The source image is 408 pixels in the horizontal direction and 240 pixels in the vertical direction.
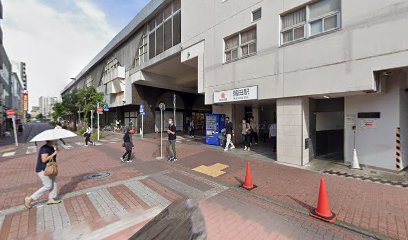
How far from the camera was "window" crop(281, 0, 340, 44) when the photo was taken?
6.85 meters

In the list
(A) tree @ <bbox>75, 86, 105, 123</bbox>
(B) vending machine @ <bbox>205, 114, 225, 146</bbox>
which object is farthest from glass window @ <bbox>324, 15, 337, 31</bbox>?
(A) tree @ <bbox>75, 86, 105, 123</bbox>

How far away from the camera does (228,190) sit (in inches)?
209

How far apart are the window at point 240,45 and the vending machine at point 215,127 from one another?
12.1ft

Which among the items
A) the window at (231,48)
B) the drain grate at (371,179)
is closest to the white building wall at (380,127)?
the drain grate at (371,179)

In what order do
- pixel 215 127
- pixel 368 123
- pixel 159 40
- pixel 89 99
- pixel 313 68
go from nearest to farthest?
pixel 313 68
pixel 368 123
pixel 215 127
pixel 159 40
pixel 89 99

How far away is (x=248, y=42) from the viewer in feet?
31.8

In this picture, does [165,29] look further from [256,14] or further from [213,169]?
[213,169]

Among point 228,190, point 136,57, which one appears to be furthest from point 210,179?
point 136,57

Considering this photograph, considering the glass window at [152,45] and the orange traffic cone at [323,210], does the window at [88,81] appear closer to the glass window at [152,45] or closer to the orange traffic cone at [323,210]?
the glass window at [152,45]

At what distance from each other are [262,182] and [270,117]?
37.9ft

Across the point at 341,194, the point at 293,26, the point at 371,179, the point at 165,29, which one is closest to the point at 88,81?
the point at 165,29

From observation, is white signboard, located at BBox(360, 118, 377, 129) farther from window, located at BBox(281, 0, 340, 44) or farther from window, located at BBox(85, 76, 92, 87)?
window, located at BBox(85, 76, 92, 87)

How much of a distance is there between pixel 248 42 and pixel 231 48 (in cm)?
117

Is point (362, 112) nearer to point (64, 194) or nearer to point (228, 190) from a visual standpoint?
point (228, 190)
